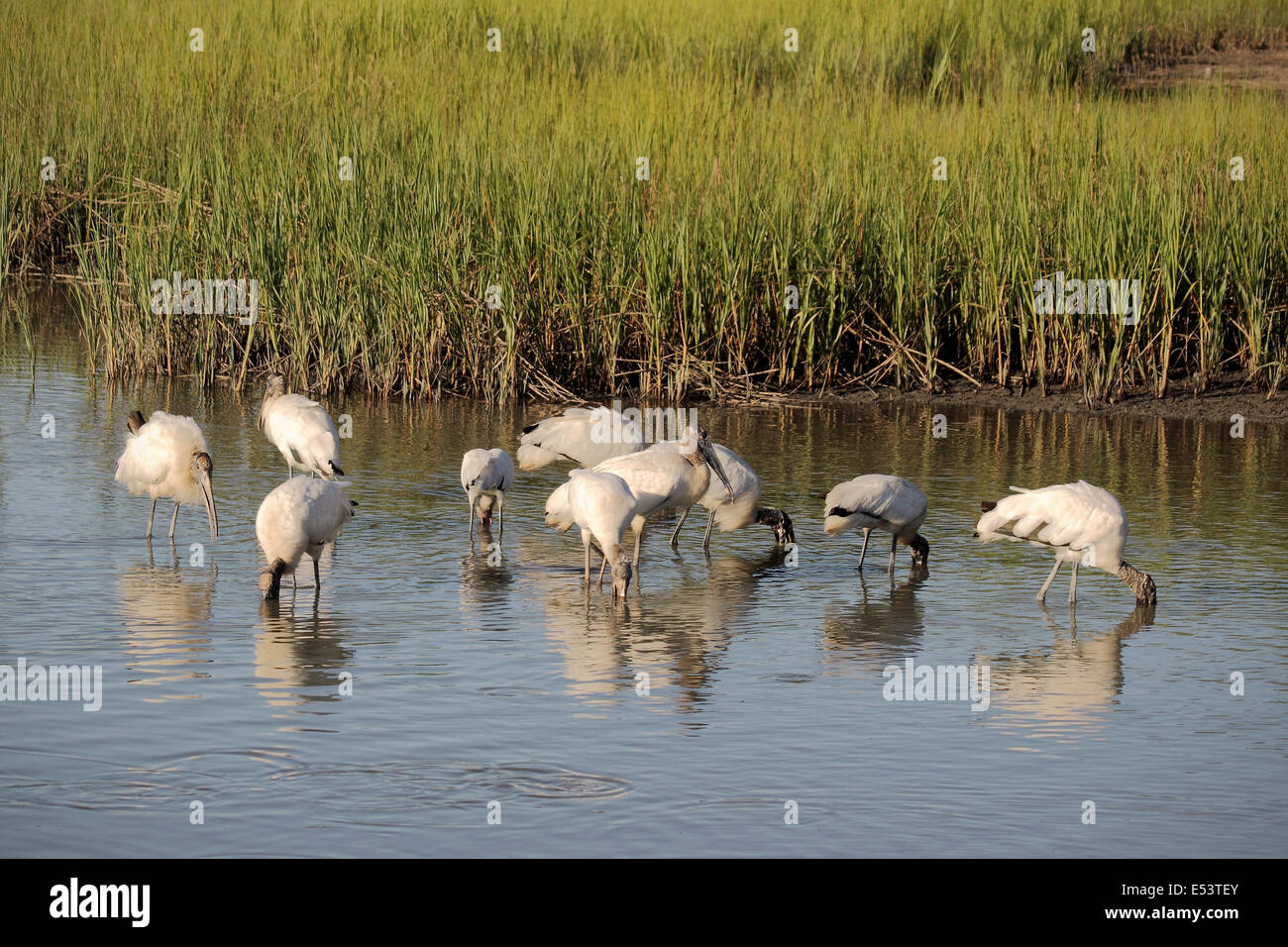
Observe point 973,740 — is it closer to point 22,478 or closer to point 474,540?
point 474,540

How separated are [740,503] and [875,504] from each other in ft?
2.68

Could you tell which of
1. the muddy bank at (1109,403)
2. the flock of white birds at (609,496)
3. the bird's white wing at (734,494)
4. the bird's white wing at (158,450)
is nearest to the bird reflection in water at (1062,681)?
the flock of white birds at (609,496)

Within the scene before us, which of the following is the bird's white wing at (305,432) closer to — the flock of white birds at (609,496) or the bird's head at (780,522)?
the flock of white birds at (609,496)

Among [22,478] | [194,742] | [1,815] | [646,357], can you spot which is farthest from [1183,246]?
[1,815]

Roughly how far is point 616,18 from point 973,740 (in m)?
15.2

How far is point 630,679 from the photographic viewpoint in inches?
264

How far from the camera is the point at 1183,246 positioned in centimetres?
1253

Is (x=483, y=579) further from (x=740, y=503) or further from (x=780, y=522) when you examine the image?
(x=780, y=522)

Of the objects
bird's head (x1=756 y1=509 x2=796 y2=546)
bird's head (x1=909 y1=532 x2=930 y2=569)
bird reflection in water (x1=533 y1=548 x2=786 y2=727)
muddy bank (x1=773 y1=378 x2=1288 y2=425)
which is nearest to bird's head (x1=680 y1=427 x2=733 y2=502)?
bird's head (x1=756 y1=509 x2=796 y2=546)

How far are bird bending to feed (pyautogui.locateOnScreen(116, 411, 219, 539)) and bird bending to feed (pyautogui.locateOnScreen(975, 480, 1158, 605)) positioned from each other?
387 centimetres

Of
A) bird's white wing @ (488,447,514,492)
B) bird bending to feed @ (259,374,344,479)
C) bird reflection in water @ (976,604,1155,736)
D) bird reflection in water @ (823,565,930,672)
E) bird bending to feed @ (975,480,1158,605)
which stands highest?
bird bending to feed @ (259,374,344,479)

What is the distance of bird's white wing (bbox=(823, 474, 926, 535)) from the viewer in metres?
8.59

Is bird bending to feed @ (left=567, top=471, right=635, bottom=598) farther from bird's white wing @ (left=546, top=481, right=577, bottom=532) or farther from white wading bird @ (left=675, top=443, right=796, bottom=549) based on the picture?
white wading bird @ (left=675, top=443, right=796, bottom=549)

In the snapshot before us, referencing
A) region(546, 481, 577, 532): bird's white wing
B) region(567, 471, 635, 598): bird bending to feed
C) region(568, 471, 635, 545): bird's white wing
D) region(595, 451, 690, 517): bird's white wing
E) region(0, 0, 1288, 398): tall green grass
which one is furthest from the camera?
region(0, 0, 1288, 398): tall green grass
